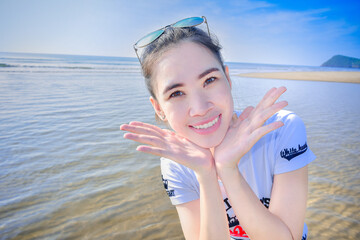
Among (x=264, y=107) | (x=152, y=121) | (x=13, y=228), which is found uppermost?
(x=152, y=121)

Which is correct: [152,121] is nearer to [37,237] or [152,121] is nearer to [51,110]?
[51,110]

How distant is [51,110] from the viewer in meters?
5.80

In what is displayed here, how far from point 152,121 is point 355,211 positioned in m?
4.41

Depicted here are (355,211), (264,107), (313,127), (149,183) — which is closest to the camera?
(264,107)

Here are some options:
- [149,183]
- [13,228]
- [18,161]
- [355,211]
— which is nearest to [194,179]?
[149,183]

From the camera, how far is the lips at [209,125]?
1408 millimetres

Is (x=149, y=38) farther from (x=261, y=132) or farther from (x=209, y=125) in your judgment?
(x=261, y=132)

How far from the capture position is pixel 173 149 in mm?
1361

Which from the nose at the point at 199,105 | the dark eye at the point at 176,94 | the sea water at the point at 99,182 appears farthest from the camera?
the sea water at the point at 99,182

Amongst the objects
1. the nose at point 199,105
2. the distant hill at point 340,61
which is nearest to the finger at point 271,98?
the nose at point 199,105

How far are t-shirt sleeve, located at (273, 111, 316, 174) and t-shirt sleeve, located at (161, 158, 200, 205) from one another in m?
0.64

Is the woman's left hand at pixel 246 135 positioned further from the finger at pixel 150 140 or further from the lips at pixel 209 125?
the finger at pixel 150 140

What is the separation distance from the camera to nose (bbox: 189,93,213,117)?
135 cm

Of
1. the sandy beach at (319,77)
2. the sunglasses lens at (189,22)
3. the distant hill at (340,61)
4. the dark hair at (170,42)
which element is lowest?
the dark hair at (170,42)
